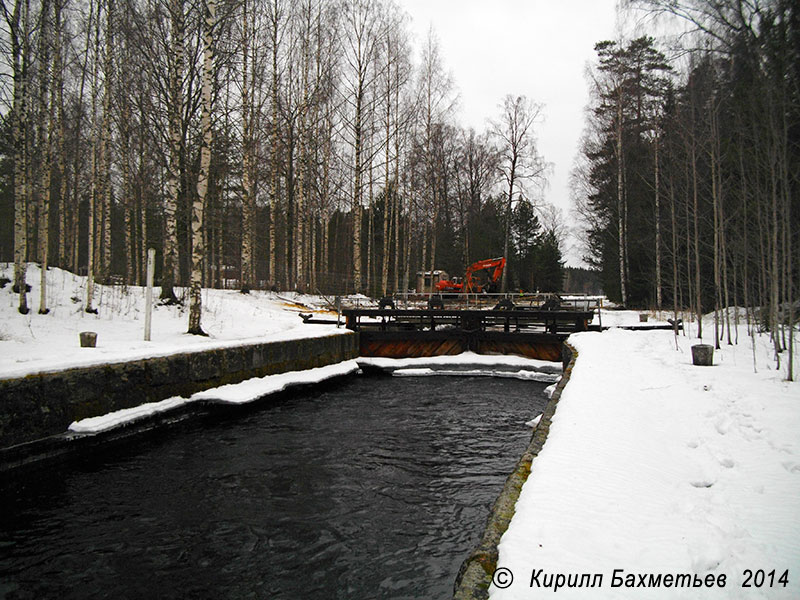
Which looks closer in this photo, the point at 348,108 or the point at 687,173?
the point at 687,173

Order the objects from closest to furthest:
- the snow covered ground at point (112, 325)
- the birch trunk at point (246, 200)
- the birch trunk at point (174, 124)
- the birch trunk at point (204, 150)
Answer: the snow covered ground at point (112, 325) < the birch trunk at point (204, 150) < the birch trunk at point (174, 124) < the birch trunk at point (246, 200)

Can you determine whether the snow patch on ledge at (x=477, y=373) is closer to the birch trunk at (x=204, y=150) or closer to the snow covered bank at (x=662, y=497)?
the birch trunk at (x=204, y=150)

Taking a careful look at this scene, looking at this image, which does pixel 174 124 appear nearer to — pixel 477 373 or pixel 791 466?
pixel 477 373

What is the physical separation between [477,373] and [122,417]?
1000 cm

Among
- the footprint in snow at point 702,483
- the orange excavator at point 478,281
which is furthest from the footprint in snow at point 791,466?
the orange excavator at point 478,281

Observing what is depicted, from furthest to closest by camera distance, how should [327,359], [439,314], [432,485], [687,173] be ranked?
1. [439,314]
2. [327,359]
3. [687,173]
4. [432,485]

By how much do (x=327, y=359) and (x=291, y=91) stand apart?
16.7m

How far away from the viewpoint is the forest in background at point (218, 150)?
12.2 meters

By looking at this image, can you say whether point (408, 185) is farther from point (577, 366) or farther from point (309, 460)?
point (309, 460)

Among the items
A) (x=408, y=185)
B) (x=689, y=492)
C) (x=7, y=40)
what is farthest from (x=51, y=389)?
(x=408, y=185)

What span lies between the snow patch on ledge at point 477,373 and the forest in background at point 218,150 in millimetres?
6375

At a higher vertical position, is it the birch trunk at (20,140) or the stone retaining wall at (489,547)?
the birch trunk at (20,140)

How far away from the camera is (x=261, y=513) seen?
183 inches

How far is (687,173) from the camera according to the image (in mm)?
12258
